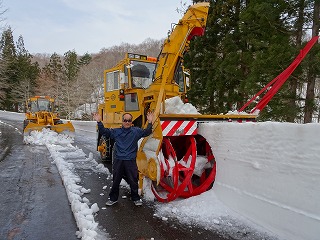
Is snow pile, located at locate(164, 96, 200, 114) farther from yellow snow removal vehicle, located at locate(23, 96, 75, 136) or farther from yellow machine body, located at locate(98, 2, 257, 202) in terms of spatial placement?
yellow snow removal vehicle, located at locate(23, 96, 75, 136)

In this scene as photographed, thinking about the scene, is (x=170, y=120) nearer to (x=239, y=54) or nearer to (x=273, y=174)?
(x=273, y=174)

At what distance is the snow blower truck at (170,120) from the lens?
15.9 ft

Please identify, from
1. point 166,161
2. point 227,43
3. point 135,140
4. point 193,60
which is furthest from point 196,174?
point 193,60

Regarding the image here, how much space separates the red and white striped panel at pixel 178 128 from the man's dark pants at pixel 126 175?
0.87 metres

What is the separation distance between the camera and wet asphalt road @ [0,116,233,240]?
377 cm

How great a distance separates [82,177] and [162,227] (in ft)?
11.2

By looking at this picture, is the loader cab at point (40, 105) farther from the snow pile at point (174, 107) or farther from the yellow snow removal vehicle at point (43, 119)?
the snow pile at point (174, 107)

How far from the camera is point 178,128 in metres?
4.91

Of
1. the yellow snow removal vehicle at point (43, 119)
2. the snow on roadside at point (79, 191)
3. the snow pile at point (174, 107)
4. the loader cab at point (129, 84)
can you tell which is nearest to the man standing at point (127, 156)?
the snow pile at point (174, 107)

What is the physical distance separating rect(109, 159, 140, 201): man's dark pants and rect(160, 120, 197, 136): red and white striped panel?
0.87m

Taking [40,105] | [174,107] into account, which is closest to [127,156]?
[174,107]

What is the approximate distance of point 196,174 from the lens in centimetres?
531

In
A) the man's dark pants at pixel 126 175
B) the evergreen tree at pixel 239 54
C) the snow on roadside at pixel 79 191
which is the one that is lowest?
the snow on roadside at pixel 79 191

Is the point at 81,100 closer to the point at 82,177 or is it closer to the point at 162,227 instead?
the point at 82,177
